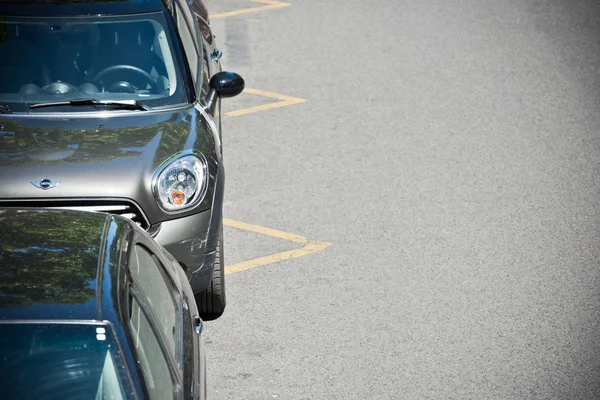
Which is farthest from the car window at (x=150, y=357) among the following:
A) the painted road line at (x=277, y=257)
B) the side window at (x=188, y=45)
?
the painted road line at (x=277, y=257)

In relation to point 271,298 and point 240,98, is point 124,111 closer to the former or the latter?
point 271,298

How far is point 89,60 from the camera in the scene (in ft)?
21.6

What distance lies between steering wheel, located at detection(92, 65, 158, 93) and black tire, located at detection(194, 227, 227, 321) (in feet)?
3.70

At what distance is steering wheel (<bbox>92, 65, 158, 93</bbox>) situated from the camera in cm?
651

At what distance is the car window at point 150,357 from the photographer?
356 cm

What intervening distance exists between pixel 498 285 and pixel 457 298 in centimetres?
37

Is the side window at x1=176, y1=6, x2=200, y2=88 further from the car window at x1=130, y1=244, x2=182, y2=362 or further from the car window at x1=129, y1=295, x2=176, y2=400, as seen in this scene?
the car window at x1=129, y1=295, x2=176, y2=400

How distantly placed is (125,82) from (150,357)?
3241 millimetres

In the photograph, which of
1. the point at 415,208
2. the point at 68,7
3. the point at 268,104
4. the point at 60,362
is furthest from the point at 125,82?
the point at 268,104

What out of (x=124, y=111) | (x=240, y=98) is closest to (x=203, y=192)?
(x=124, y=111)

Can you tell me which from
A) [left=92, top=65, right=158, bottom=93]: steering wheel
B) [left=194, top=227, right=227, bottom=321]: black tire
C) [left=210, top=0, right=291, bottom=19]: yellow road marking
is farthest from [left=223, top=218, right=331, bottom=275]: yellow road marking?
[left=210, top=0, right=291, bottom=19]: yellow road marking

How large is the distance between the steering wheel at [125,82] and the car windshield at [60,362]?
129 inches

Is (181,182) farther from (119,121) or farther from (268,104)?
(268,104)

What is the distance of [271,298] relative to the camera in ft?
22.1
